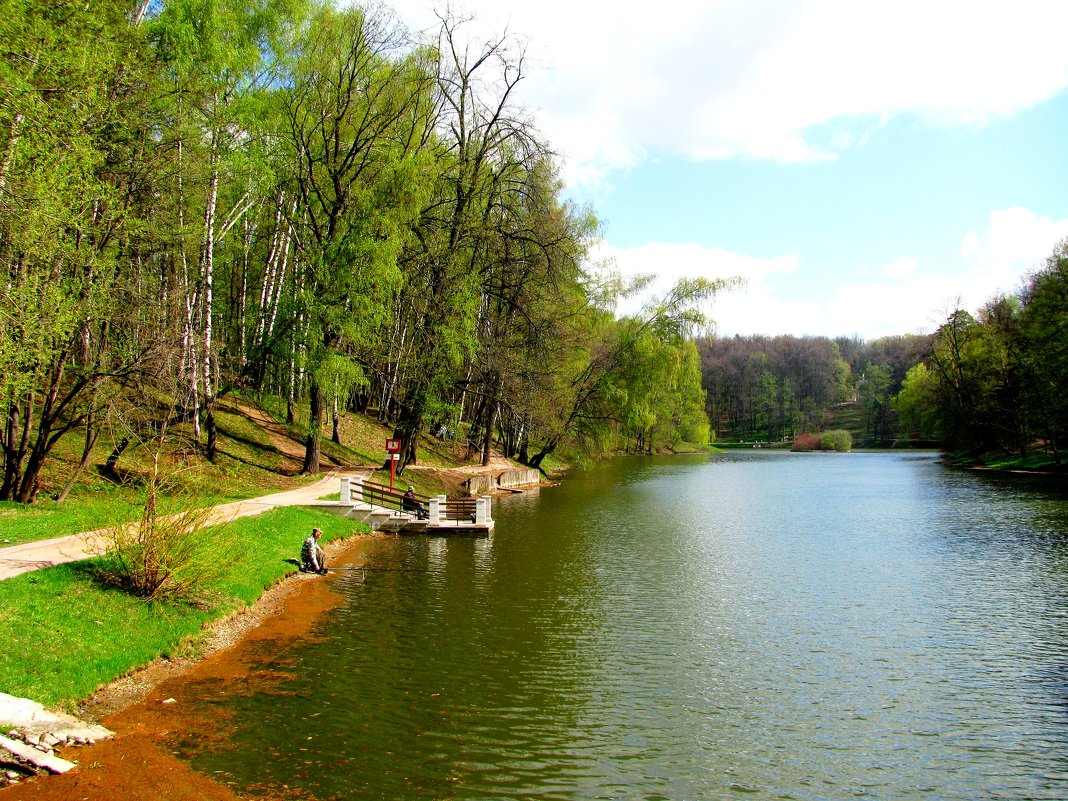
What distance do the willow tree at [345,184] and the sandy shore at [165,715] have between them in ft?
42.7

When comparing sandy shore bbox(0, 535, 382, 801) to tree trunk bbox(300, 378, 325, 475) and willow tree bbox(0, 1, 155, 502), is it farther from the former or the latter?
tree trunk bbox(300, 378, 325, 475)

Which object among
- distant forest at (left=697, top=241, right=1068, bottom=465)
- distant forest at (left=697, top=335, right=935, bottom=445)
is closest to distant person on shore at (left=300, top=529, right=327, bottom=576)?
distant forest at (left=697, top=241, right=1068, bottom=465)

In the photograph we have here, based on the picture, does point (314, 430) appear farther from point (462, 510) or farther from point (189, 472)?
point (189, 472)

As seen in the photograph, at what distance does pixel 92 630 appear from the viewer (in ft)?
32.6

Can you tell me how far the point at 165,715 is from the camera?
8492 mm

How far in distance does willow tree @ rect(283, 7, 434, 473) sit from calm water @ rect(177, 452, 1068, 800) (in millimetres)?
8860

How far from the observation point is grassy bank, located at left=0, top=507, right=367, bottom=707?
8.48 meters

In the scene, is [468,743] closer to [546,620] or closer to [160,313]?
[546,620]

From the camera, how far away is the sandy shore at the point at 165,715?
668 centimetres

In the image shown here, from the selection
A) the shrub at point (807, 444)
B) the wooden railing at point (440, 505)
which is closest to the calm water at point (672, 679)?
the wooden railing at point (440, 505)

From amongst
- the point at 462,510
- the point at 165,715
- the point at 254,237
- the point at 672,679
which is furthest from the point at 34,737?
the point at 254,237

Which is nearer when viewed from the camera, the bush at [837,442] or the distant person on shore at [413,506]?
the distant person on shore at [413,506]

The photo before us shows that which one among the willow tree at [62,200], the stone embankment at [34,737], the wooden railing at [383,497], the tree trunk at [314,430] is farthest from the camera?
the tree trunk at [314,430]

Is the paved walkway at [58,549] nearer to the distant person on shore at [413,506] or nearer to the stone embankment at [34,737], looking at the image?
the stone embankment at [34,737]
